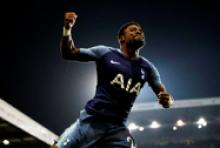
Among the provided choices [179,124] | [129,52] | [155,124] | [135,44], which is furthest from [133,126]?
[135,44]

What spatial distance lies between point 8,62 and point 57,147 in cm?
1265

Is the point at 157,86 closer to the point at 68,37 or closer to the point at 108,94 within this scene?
the point at 108,94

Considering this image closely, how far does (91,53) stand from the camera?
3.63 m

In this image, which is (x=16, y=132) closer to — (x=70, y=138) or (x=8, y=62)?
(x=8, y=62)

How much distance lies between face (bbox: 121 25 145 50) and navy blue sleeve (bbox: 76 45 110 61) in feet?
0.65

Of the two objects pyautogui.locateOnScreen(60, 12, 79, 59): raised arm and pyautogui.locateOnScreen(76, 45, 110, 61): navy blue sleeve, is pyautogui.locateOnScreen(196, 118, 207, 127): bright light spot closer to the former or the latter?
pyautogui.locateOnScreen(76, 45, 110, 61): navy blue sleeve

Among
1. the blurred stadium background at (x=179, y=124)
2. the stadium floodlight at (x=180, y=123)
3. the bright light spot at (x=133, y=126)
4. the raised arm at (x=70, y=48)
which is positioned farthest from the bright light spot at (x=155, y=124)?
the raised arm at (x=70, y=48)

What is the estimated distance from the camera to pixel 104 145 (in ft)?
11.6

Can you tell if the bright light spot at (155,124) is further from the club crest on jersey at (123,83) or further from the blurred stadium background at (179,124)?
the club crest on jersey at (123,83)

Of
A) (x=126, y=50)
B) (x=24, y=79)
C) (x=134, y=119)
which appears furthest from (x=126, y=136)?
(x=134, y=119)

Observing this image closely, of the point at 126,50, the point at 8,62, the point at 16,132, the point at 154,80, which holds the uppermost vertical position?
the point at 126,50

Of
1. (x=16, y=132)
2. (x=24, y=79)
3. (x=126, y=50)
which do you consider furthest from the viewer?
(x=24, y=79)

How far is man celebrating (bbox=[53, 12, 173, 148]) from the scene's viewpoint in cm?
350

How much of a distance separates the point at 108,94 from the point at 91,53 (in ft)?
1.26
